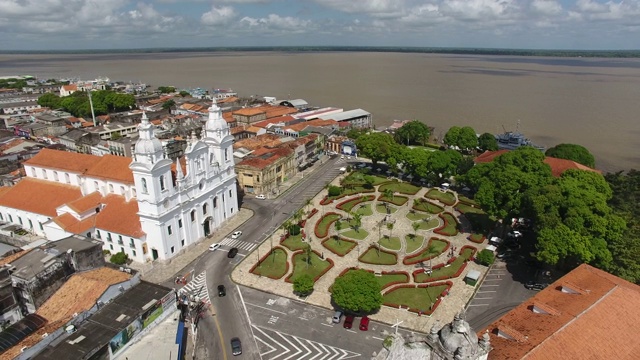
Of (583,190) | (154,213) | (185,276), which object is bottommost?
(185,276)

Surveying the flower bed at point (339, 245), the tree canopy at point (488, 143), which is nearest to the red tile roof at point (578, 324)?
the flower bed at point (339, 245)

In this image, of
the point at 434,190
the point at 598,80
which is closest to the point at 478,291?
the point at 434,190

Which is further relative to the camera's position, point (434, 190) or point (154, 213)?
point (434, 190)

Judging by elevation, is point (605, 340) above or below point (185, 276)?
above

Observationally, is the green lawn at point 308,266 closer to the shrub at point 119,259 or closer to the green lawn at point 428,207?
the shrub at point 119,259

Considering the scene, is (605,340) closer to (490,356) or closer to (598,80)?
(490,356)

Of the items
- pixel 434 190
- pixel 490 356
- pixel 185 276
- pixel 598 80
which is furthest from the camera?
pixel 598 80

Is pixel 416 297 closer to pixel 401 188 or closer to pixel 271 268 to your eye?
pixel 271 268
